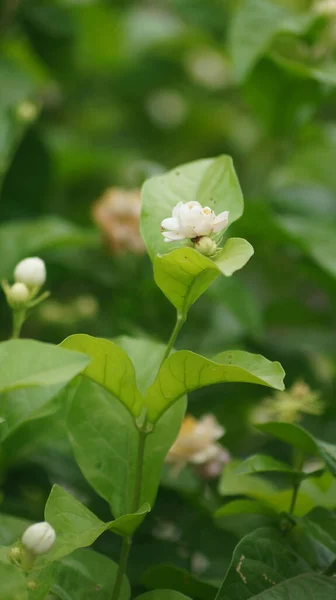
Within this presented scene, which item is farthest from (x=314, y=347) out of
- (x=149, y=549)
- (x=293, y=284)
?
(x=149, y=549)

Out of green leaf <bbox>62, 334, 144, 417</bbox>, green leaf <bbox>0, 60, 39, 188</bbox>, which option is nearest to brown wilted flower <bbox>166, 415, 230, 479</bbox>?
green leaf <bbox>62, 334, 144, 417</bbox>

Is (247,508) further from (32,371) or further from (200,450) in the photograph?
(32,371)

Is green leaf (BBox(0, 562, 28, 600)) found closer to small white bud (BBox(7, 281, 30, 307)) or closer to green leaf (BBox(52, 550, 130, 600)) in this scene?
green leaf (BBox(52, 550, 130, 600))

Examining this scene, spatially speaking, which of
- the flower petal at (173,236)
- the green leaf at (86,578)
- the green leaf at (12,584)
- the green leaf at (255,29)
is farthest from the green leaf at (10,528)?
the green leaf at (255,29)

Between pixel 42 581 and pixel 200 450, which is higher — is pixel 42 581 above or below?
above

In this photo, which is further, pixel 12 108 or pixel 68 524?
pixel 12 108

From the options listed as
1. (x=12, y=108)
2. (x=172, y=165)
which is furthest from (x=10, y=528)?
(x=172, y=165)
